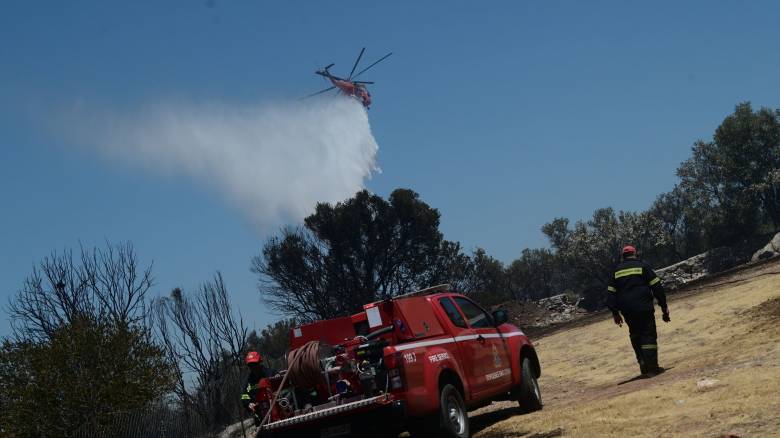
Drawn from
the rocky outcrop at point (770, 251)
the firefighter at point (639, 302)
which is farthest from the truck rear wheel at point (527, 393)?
the rocky outcrop at point (770, 251)

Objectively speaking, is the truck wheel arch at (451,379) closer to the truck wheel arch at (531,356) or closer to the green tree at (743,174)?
the truck wheel arch at (531,356)

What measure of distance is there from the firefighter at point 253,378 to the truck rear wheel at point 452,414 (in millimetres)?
2258

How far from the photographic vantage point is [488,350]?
10648 mm

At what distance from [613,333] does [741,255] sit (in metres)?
32.1

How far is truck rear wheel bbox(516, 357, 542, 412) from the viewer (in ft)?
37.4

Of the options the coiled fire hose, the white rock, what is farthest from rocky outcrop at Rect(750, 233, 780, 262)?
the coiled fire hose

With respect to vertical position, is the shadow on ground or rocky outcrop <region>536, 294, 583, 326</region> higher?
rocky outcrop <region>536, 294, 583, 326</region>

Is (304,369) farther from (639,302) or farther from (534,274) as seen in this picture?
(534,274)

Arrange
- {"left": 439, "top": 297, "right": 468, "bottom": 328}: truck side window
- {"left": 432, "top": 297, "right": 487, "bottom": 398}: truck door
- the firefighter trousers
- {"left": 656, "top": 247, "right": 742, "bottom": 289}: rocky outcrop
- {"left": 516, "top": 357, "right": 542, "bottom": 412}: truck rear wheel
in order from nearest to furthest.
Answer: {"left": 432, "top": 297, "right": 487, "bottom": 398}: truck door < {"left": 439, "top": 297, "right": 468, "bottom": 328}: truck side window < {"left": 516, "top": 357, "right": 542, "bottom": 412}: truck rear wheel < the firefighter trousers < {"left": 656, "top": 247, "right": 742, "bottom": 289}: rocky outcrop

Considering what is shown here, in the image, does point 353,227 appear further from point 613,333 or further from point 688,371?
point 688,371

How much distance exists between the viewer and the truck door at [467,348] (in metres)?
9.81

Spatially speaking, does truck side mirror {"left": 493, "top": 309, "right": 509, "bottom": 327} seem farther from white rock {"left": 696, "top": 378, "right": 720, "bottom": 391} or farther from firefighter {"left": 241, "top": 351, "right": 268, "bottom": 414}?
firefighter {"left": 241, "top": 351, "right": 268, "bottom": 414}

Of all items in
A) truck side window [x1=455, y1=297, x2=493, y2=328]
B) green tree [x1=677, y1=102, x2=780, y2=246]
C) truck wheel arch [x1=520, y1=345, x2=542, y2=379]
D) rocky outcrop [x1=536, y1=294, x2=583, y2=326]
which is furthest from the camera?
green tree [x1=677, y1=102, x2=780, y2=246]

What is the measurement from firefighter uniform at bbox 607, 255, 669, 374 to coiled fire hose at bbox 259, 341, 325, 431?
5141mm
